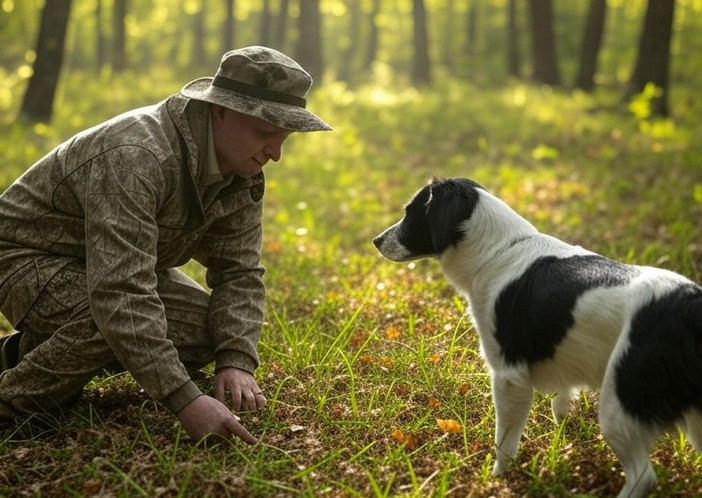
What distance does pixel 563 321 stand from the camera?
10.1ft

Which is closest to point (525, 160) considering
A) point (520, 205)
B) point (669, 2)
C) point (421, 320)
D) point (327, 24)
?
point (520, 205)

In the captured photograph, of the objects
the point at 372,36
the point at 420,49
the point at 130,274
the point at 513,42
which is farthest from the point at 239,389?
the point at 372,36

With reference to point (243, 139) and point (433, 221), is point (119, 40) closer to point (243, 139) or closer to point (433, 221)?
point (243, 139)

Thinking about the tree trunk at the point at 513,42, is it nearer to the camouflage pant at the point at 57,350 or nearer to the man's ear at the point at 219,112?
the man's ear at the point at 219,112

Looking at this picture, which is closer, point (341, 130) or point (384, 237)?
point (384, 237)

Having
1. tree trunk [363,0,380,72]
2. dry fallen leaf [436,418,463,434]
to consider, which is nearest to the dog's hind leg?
dry fallen leaf [436,418,463,434]

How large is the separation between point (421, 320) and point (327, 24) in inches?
2180

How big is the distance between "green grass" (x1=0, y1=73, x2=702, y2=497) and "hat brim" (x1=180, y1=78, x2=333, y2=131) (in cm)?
134

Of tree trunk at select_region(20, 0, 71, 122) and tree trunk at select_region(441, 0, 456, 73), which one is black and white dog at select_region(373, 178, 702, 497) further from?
tree trunk at select_region(441, 0, 456, 73)

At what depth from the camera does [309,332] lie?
15.2ft

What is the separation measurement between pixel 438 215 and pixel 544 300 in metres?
0.69

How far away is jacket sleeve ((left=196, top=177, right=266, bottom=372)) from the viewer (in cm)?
392

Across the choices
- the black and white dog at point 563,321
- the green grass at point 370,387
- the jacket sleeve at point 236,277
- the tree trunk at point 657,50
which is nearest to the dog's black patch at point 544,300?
the black and white dog at point 563,321

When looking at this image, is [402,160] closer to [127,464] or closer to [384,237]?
[384,237]
